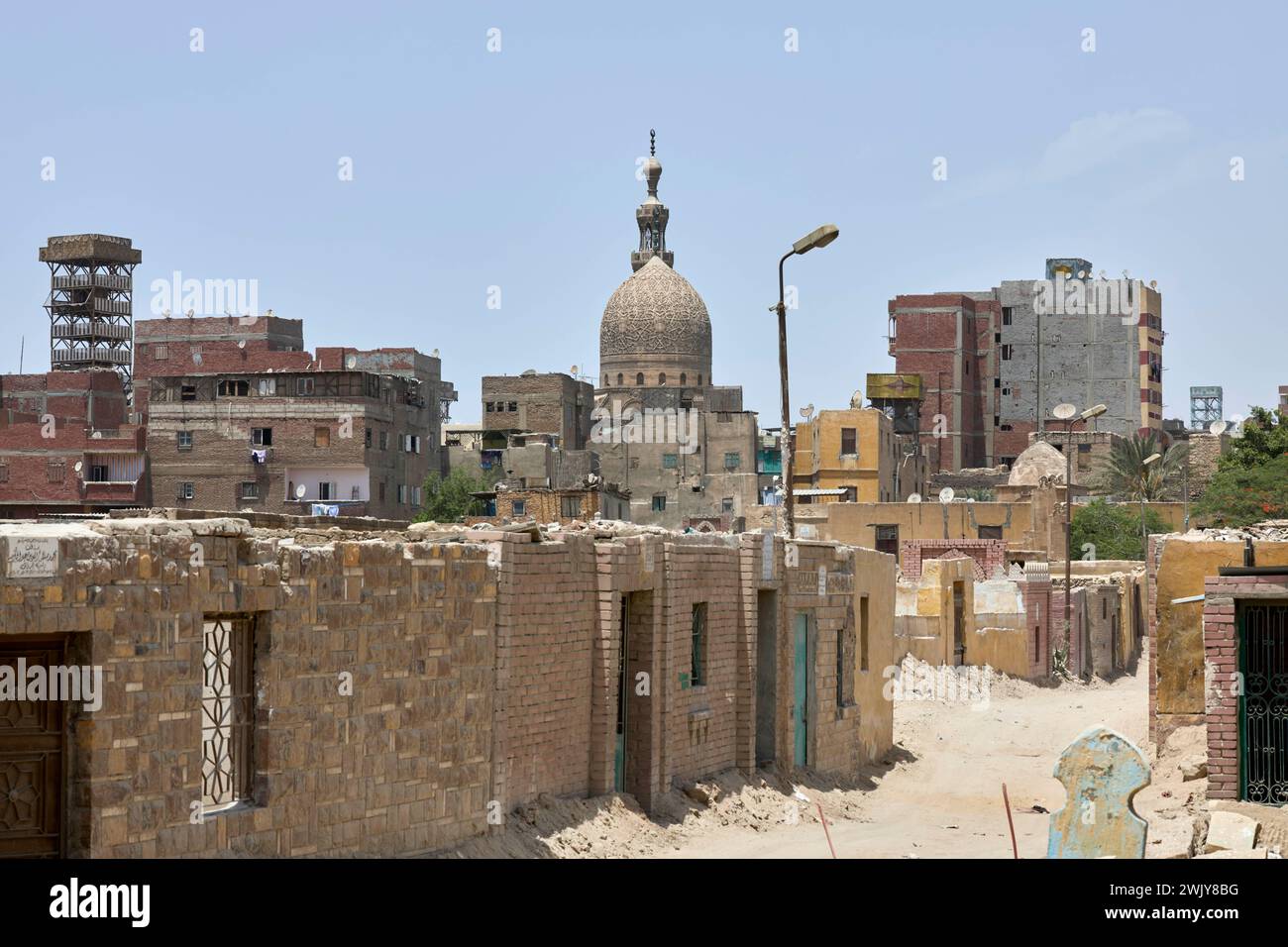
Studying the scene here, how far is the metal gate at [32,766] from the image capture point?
10.1 metres

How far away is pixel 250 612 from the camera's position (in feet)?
38.5

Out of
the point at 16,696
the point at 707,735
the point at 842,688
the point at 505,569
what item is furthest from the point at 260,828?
the point at 842,688

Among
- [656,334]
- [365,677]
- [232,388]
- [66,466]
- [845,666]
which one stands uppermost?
[656,334]

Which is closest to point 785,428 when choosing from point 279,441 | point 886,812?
point 886,812

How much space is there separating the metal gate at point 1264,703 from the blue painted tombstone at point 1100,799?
6036 mm

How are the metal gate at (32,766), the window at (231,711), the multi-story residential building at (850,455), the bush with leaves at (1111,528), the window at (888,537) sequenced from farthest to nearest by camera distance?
the multi-story residential building at (850,455) → the bush with leaves at (1111,528) → the window at (888,537) → the window at (231,711) → the metal gate at (32,766)

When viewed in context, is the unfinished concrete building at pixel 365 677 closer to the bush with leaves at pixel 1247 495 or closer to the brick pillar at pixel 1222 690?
the brick pillar at pixel 1222 690

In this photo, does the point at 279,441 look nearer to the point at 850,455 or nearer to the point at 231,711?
the point at 850,455

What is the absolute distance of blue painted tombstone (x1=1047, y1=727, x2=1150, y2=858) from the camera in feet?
31.5

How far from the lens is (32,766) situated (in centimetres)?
1016

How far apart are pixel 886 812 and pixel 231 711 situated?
11027 millimetres

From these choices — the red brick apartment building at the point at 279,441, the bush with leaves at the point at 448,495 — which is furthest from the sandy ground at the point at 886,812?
the bush with leaves at the point at 448,495

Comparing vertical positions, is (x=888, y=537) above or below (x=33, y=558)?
below
